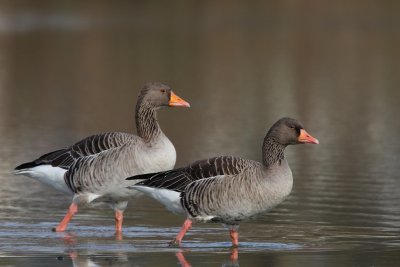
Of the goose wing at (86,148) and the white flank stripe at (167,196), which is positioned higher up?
the goose wing at (86,148)

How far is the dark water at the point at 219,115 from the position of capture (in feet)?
41.7

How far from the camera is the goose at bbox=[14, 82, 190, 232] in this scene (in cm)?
1371

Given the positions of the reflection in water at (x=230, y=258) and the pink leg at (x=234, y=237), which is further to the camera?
the pink leg at (x=234, y=237)

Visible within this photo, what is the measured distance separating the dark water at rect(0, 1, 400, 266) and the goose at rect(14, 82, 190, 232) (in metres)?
0.44

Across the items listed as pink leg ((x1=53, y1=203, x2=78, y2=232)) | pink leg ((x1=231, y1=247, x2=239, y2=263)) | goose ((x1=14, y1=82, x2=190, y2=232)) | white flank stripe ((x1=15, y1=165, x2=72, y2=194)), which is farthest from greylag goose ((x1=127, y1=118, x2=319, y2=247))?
white flank stripe ((x1=15, y1=165, x2=72, y2=194))

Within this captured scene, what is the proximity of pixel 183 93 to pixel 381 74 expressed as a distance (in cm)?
1088

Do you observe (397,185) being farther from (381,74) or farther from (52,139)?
(381,74)

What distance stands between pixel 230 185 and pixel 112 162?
1914 millimetres

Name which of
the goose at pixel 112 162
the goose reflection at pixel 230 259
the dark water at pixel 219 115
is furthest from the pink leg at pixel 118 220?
the goose reflection at pixel 230 259

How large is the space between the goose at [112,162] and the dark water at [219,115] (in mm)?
443

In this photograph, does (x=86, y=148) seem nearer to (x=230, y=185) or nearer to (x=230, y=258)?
(x=230, y=185)

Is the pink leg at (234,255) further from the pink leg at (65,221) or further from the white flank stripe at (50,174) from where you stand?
the white flank stripe at (50,174)

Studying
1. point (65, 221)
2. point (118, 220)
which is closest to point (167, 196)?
point (118, 220)

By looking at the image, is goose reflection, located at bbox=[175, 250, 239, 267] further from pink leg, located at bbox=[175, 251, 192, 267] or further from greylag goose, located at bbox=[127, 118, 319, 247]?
greylag goose, located at bbox=[127, 118, 319, 247]
